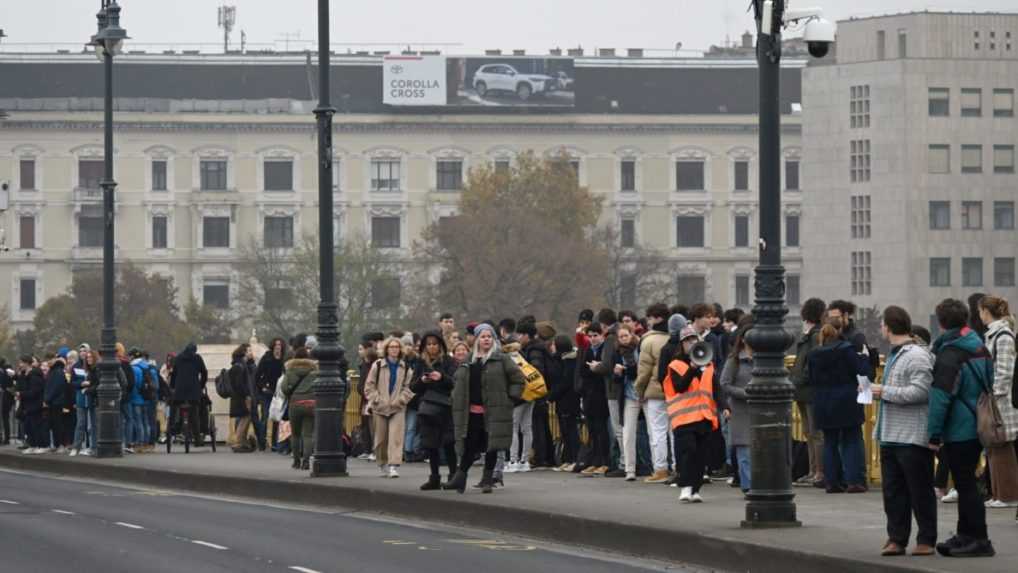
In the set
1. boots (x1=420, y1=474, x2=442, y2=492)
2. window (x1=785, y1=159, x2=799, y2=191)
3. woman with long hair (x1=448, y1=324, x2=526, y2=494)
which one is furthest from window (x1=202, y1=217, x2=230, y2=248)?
woman with long hair (x1=448, y1=324, x2=526, y2=494)

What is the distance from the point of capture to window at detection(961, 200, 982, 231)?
5556 inches

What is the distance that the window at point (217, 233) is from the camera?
511ft

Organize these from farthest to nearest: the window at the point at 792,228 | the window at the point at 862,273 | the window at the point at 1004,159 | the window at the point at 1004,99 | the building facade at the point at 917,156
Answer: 1. the window at the point at 792,228
2. the window at the point at 862,273
3. the window at the point at 1004,159
4. the window at the point at 1004,99
5. the building facade at the point at 917,156

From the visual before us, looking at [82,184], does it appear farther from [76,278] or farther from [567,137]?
[567,137]

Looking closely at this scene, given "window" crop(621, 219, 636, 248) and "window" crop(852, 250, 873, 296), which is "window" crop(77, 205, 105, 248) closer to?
"window" crop(621, 219, 636, 248)

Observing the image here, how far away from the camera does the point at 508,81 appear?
529ft

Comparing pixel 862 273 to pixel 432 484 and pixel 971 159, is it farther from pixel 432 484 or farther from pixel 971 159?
pixel 432 484

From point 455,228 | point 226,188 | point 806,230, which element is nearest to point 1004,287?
point 806,230

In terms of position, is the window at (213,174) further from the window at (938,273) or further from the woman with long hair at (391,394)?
the woman with long hair at (391,394)

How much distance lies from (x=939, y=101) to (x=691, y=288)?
23381 millimetres

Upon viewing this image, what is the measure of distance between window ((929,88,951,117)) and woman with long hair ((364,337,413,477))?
362 ft

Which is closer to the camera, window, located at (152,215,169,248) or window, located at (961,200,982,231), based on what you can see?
window, located at (961,200,982,231)

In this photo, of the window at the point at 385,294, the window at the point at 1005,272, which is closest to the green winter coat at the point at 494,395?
the window at the point at 385,294

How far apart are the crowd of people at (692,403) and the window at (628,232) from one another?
11917cm
